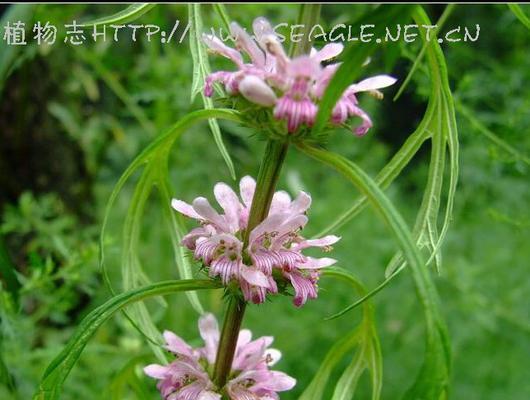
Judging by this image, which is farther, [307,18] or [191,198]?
[191,198]

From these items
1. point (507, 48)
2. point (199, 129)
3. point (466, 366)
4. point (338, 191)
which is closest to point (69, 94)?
point (199, 129)

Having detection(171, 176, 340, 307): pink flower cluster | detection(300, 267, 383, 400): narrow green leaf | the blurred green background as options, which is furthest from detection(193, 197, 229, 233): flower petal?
the blurred green background

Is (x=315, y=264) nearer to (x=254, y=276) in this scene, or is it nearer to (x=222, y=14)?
(x=254, y=276)

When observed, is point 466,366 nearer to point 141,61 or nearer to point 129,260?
point 141,61

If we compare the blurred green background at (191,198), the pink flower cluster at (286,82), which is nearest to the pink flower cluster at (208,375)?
the pink flower cluster at (286,82)

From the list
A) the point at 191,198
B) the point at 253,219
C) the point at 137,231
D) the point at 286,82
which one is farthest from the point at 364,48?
the point at 191,198

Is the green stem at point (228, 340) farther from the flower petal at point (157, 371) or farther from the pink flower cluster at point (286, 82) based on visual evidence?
the pink flower cluster at point (286, 82)

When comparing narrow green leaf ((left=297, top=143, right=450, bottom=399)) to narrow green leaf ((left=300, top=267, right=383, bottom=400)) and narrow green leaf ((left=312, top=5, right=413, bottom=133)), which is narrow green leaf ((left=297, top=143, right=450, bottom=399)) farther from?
narrow green leaf ((left=300, top=267, right=383, bottom=400))
